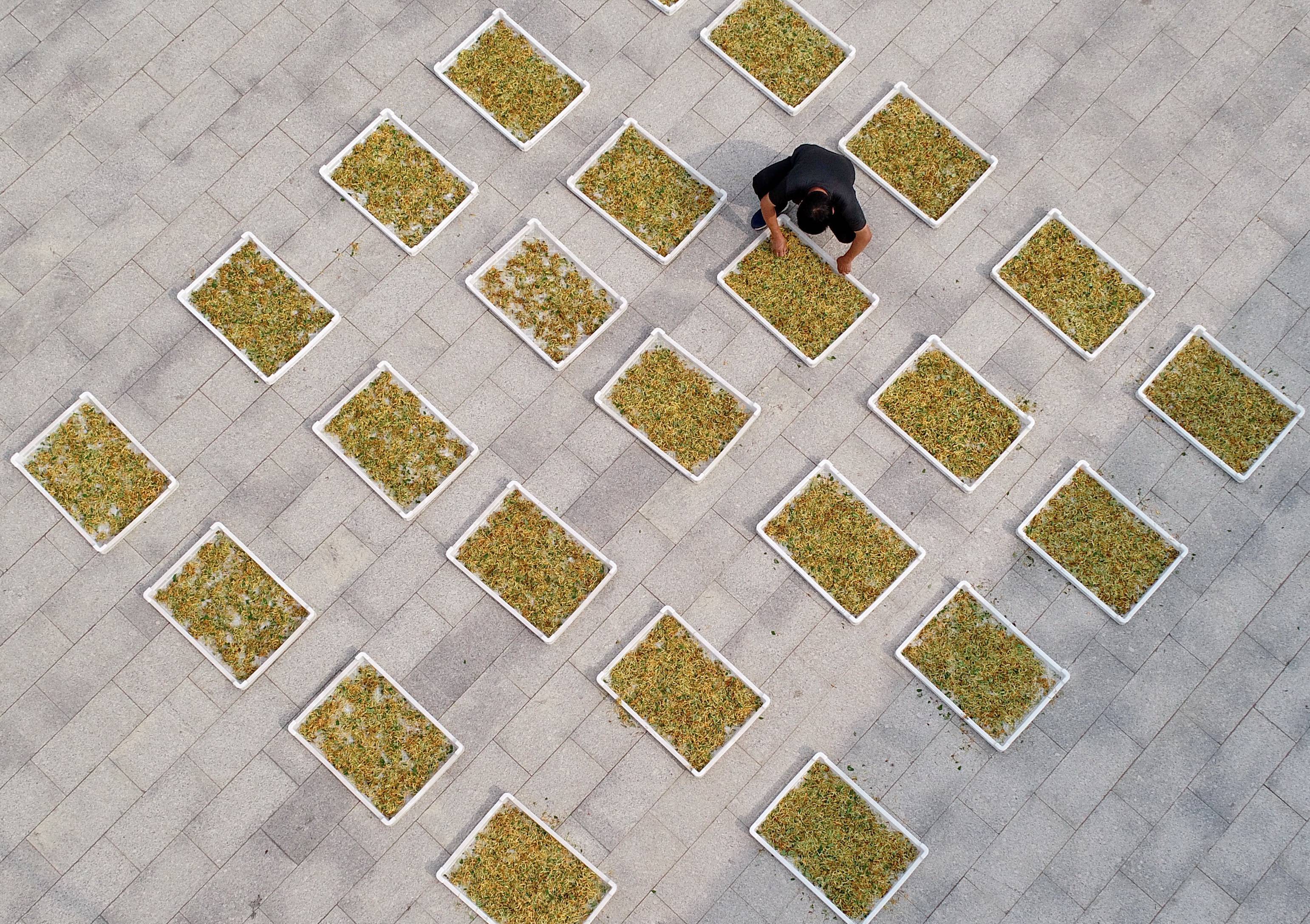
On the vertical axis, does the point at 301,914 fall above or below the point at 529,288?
below

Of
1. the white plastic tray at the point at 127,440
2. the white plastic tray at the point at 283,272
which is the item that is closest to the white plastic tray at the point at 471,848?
the white plastic tray at the point at 127,440

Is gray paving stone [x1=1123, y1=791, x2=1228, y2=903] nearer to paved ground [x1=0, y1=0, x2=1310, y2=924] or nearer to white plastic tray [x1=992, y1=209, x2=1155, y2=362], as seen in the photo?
paved ground [x1=0, y1=0, x2=1310, y2=924]

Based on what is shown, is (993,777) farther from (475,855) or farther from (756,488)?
(475,855)

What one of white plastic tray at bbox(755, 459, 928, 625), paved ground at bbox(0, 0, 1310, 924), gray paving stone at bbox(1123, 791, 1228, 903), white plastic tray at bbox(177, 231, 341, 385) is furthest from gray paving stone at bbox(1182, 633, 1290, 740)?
white plastic tray at bbox(177, 231, 341, 385)

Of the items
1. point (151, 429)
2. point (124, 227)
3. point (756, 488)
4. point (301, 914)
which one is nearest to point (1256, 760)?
point (756, 488)

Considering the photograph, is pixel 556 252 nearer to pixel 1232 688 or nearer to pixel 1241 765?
pixel 1232 688
